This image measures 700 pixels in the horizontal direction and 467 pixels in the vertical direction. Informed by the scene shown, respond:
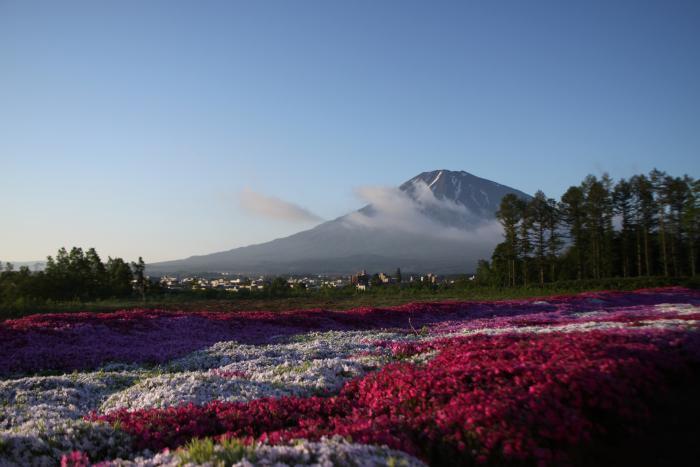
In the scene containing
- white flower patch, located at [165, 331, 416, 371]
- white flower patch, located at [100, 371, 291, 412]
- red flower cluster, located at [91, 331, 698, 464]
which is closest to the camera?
red flower cluster, located at [91, 331, 698, 464]

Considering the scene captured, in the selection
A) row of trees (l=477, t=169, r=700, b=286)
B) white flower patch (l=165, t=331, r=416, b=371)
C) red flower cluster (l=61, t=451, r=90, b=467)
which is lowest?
white flower patch (l=165, t=331, r=416, b=371)

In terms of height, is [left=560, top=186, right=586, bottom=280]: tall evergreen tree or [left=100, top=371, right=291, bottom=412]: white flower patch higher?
[left=560, top=186, right=586, bottom=280]: tall evergreen tree

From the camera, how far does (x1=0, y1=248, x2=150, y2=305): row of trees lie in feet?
146

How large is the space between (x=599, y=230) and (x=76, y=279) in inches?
3027

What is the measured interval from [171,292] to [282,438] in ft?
182

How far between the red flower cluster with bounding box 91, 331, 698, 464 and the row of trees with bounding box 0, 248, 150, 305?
41.4 m

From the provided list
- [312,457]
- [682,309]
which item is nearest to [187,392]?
[312,457]

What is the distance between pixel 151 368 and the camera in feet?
50.4

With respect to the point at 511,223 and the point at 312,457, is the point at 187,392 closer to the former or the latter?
the point at 312,457

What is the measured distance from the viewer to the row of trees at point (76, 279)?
44.5 m

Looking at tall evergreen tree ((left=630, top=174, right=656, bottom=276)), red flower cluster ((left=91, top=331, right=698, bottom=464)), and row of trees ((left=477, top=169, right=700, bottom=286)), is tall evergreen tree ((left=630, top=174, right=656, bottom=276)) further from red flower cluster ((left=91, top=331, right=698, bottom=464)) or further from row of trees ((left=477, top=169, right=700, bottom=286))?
red flower cluster ((left=91, top=331, right=698, bottom=464))

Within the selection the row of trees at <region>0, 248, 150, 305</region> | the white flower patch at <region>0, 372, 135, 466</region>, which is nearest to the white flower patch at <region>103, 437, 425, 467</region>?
the white flower patch at <region>0, 372, 135, 466</region>

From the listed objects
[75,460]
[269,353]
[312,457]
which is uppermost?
[312,457]

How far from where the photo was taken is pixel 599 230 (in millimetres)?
72688
